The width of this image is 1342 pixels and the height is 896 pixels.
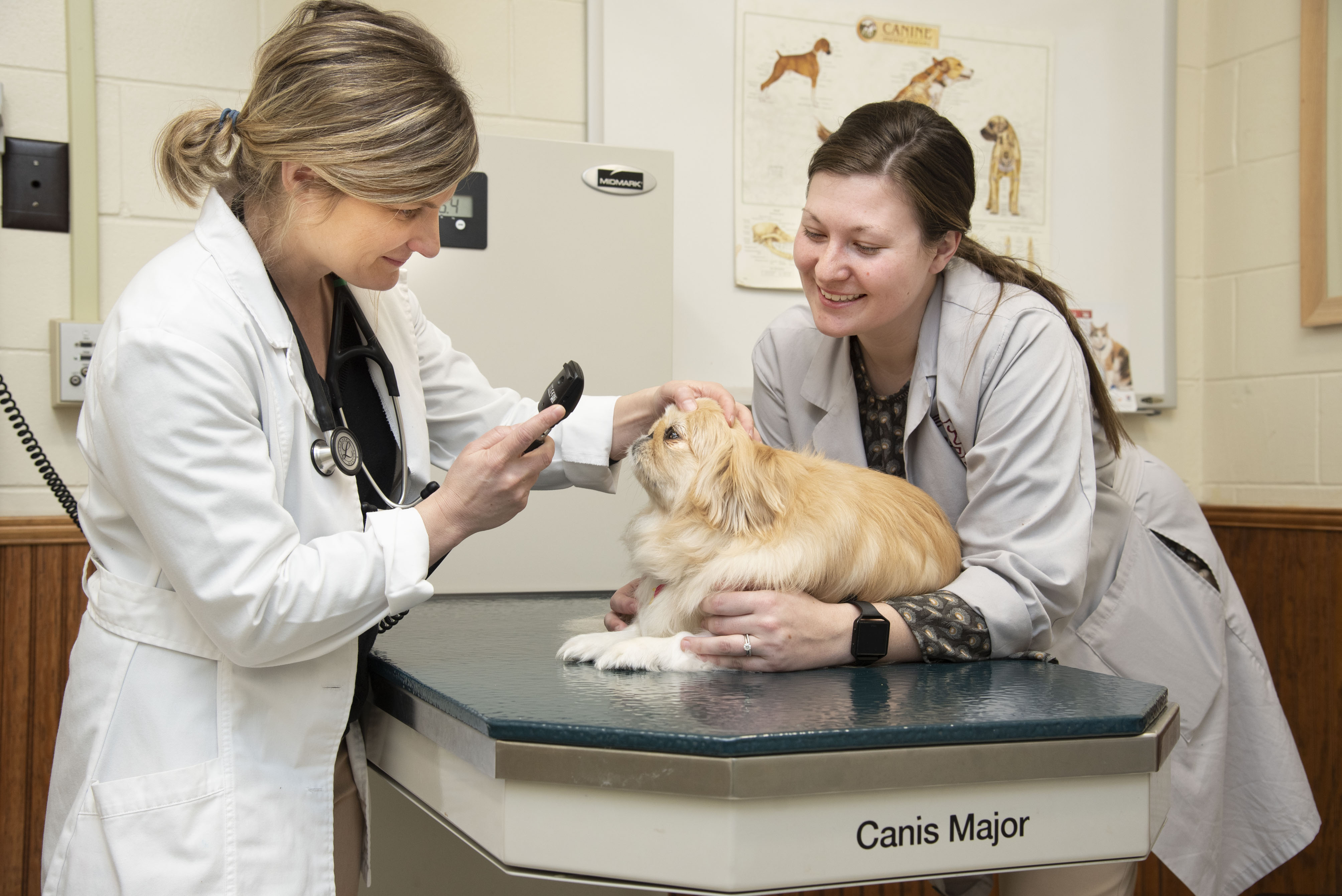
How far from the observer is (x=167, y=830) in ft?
3.66

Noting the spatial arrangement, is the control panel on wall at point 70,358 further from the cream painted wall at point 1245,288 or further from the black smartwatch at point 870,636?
the cream painted wall at point 1245,288

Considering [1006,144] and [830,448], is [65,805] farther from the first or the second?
[1006,144]

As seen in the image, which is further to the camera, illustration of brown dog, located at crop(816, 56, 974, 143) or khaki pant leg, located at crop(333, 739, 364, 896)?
illustration of brown dog, located at crop(816, 56, 974, 143)

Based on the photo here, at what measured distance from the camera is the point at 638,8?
114 inches

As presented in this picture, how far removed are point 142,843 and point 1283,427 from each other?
3.31m

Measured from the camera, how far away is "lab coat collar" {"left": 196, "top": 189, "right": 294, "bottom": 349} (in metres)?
1.21

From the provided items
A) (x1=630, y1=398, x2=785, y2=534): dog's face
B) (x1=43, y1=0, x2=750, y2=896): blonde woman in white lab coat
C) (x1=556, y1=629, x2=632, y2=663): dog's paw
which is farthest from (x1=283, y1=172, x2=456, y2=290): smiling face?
(x1=556, y1=629, x2=632, y2=663): dog's paw

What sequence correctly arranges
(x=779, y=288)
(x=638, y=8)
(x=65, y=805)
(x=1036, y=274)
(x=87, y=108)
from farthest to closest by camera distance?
(x=779, y=288), (x=638, y=8), (x=87, y=108), (x=1036, y=274), (x=65, y=805)

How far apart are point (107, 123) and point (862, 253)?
2.02 meters

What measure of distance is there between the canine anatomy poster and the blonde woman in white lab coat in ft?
6.04

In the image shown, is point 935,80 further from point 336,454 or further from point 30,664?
point 30,664

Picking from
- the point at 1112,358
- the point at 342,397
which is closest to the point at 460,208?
the point at 342,397

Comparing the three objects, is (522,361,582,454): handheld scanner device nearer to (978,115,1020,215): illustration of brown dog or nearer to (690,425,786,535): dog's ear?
(690,425,786,535): dog's ear

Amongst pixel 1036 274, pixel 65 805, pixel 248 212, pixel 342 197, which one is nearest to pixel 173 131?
pixel 248 212
